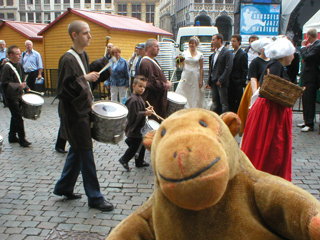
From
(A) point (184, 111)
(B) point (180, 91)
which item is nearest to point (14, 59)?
(B) point (180, 91)

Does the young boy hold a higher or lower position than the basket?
lower

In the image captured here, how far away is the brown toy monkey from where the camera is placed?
1470 millimetres

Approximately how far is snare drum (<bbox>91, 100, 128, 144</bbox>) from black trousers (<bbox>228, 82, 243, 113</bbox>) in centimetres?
490

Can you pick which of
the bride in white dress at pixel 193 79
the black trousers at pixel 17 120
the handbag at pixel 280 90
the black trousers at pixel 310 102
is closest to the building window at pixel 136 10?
the bride in white dress at pixel 193 79

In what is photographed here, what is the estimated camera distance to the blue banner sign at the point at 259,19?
58.1 ft

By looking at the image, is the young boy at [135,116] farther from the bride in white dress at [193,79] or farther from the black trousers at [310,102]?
the black trousers at [310,102]

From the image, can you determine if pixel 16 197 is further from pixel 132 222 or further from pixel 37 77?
pixel 37 77

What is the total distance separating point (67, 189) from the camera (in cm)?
419

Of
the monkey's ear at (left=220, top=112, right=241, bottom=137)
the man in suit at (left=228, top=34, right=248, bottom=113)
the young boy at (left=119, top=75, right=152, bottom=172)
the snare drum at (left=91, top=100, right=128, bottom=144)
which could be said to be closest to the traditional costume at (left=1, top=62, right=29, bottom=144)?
the young boy at (left=119, top=75, right=152, bottom=172)

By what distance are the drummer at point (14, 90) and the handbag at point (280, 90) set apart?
4944mm

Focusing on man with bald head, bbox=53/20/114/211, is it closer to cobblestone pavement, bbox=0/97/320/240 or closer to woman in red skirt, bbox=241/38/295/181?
cobblestone pavement, bbox=0/97/320/240

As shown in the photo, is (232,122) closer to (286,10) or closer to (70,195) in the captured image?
(70,195)

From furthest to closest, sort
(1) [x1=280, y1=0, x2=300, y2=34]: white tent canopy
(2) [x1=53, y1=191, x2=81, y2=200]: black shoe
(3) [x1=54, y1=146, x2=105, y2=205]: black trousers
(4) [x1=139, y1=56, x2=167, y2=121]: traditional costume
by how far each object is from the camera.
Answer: (1) [x1=280, y1=0, x2=300, y2=34]: white tent canopy → (4) [x1=139, y1=56, x2=167, y2=121]: traditional costume → (2) [x1=53, y1=191, x2=81, y2=200]: black shoe → (3) [x1=54, y1=146, x2=105, y2=205]: black trousers

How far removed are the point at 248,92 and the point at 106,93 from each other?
8.97 metres
